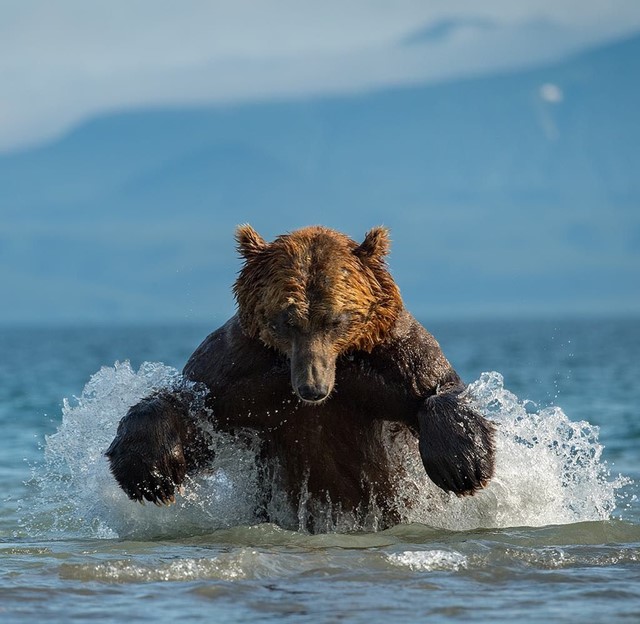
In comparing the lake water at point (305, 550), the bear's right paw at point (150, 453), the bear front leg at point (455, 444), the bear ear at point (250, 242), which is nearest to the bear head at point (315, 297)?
the bear ear at point (250, 242)

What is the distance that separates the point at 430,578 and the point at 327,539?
1.23 meters

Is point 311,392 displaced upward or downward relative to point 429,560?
upward

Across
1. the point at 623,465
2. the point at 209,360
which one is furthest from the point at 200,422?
the point at 623,465

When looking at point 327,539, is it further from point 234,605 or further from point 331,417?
point 234,605

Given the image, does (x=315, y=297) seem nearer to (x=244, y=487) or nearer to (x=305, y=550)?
(x=305, y=550)

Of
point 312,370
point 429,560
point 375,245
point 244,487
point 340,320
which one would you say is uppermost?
point 375,245

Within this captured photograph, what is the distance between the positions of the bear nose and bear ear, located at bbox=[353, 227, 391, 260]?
0.88 metres

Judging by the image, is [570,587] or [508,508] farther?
[508,508]

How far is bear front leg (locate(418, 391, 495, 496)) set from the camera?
7.55 metres

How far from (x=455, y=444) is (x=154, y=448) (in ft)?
5.41

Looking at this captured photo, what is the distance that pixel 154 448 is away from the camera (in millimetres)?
7773

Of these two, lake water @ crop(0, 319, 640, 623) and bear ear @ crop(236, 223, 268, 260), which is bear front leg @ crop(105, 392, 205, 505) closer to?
lake water @ crop(0, 319, 640, 623)

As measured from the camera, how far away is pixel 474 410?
7719mm

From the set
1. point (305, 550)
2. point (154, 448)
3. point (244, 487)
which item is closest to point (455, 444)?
point (305, 550)
